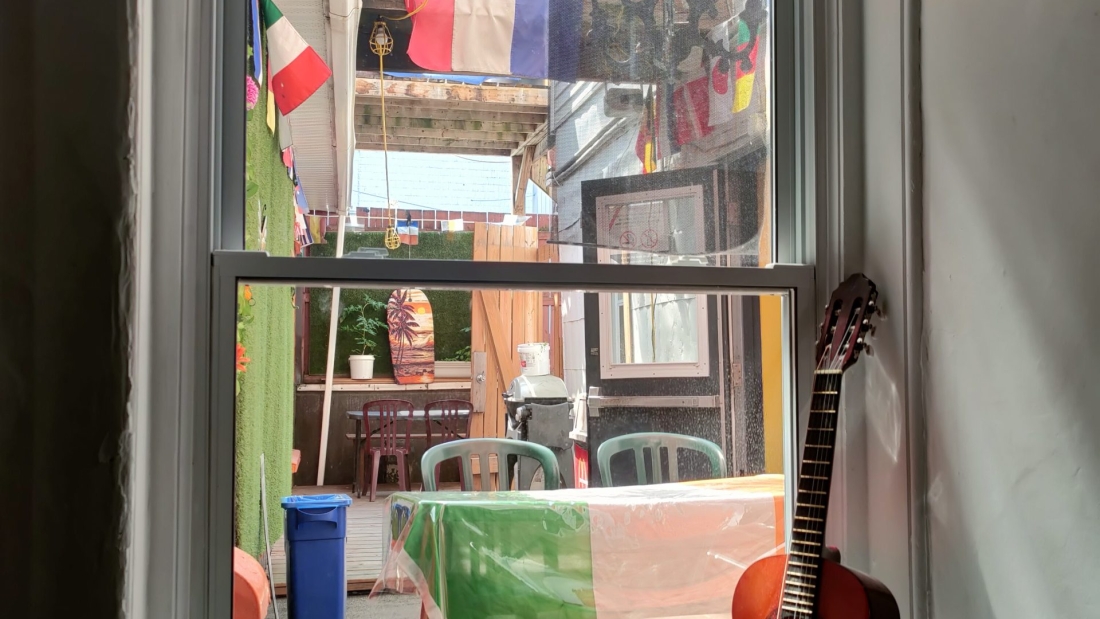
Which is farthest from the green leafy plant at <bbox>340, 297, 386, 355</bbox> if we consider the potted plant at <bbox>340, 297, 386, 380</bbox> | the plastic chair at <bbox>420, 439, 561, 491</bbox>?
the plastic chair at <bbox>420, 439, 561, 491</bbox>

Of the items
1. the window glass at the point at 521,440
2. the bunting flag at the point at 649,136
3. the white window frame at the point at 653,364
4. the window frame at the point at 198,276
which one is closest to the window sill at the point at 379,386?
the window glass at the point at 521,440

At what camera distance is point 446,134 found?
1398 millimetres

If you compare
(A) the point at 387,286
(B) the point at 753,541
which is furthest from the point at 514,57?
(B) the point at 753,541

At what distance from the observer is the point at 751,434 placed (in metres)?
1.49

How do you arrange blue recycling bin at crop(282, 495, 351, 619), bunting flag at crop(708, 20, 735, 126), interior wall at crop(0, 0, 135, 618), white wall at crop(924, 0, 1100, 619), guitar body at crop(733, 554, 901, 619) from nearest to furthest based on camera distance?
interior wall at crop(0, 0, 135, 618), white wall at crop(924, 0, 1100, 619), guitar body at crop(733, 554, 901, 619), blue recycling bin at crop(282, 495, 351, 619), bunting flag at crop(708, 20, 735, 126)

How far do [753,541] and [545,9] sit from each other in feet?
3.43

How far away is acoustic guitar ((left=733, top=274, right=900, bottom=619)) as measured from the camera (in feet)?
3.74

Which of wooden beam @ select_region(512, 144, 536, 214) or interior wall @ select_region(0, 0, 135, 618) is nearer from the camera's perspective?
interior wall @ select_region(0, 0, 135, 618)

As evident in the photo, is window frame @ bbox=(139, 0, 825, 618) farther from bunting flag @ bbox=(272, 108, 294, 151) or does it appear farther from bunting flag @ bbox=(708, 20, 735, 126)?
bunting flag @ bbox=(708, 20, 735, 126)

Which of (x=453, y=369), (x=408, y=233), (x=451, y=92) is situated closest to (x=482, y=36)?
(x=451, y=92)

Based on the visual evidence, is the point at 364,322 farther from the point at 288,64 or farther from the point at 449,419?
the point at 288,64

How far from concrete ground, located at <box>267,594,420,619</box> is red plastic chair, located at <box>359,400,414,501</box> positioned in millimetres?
167

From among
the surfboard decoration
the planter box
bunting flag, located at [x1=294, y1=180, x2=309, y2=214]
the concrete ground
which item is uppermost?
bunting flag, located at [x1=294, y1=180, x2=309, y2=214]

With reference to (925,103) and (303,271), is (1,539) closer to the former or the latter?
(303,271)
